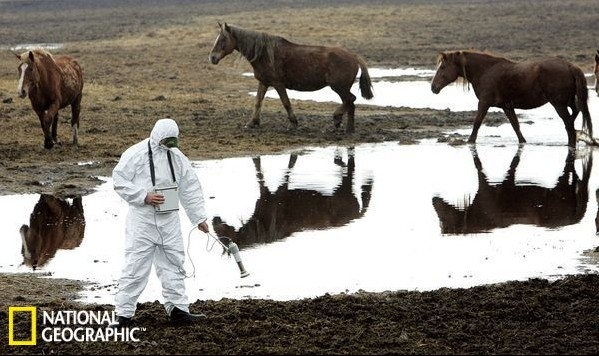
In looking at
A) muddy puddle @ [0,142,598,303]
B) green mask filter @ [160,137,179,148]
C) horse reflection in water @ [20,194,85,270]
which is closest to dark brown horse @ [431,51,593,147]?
muddy puddle @ [0,142,598,303]

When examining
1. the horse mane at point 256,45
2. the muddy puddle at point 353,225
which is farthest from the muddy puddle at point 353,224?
the horse mane at point 256,45

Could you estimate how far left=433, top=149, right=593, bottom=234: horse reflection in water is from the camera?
12.9 meters

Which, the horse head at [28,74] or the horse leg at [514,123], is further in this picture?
the horse leg at [514,123]

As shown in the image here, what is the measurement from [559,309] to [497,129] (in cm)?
1234

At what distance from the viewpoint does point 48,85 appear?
1733 centimetres

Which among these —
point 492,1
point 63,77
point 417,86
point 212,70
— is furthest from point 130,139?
point 492,1

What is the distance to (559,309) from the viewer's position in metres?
9.15

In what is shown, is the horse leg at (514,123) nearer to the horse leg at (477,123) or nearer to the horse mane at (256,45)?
the horse leg at (477,123)

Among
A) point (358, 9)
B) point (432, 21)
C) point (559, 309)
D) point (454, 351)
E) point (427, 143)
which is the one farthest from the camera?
point (358, 9)

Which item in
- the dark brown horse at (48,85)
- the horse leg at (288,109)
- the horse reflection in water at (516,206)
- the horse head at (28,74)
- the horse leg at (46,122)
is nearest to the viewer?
the horse reflection in water at (516,206)

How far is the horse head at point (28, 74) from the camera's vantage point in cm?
1692

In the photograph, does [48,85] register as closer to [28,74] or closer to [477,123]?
[28,74]

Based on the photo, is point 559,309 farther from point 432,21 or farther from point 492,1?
point 492,1

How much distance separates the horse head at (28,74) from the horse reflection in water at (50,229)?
10.1 feet
